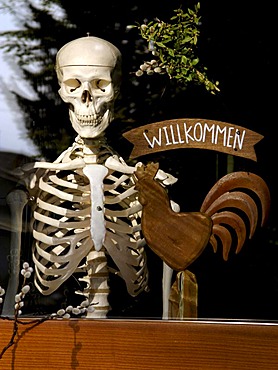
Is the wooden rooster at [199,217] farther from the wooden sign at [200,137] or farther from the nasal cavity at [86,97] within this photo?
the nasal cavity at [86,97]

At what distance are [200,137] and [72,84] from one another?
332 mm

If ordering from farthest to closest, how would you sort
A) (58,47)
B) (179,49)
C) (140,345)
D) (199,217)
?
(58,47) < (179,49) < (199,217) < (140,345)

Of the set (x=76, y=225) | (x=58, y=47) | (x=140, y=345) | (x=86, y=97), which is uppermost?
(x=58, y=47)

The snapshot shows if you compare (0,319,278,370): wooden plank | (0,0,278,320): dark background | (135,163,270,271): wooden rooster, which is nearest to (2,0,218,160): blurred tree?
(0,0,278,320): dark background

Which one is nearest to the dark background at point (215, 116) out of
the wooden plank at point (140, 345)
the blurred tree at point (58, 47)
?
the blurred tree at point (58, 47)

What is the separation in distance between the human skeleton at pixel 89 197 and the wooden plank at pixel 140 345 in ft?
0.53

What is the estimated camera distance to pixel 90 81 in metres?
2.63

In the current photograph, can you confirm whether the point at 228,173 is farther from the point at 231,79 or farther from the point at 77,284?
the point at 77,284

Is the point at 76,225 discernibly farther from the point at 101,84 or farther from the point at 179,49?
the point at 179,49

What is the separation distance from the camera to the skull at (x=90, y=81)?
2605 mm

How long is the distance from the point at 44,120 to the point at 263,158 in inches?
19.7

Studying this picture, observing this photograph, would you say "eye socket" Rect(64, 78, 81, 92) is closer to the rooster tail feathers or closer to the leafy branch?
the leafy branch

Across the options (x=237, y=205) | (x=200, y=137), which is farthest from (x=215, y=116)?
(x=237, y=205)

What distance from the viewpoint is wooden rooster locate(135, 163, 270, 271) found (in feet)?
7.89
